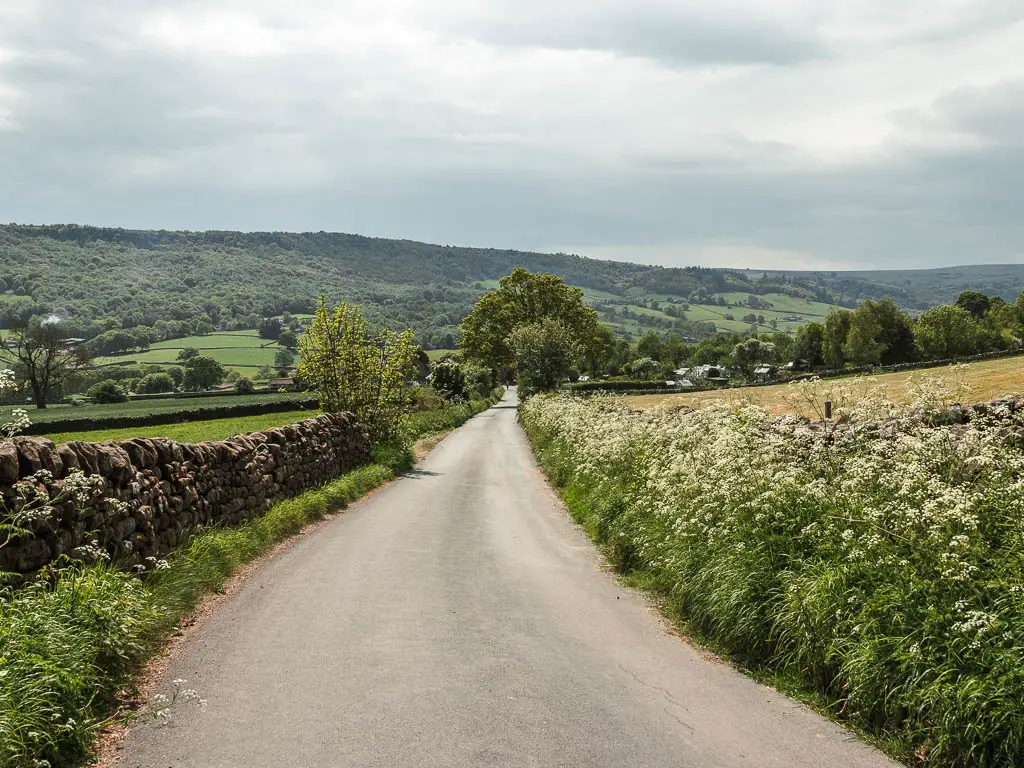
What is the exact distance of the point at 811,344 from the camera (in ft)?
407

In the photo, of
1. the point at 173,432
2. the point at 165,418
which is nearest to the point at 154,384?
the point at 165,418

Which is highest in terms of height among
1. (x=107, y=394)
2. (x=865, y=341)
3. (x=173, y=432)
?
(x=865, y=341)

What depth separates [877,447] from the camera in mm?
8547

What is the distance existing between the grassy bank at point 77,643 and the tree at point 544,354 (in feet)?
172

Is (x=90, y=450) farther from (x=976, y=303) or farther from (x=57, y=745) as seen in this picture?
(x=976, y=303)

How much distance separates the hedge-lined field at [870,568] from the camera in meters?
5.24

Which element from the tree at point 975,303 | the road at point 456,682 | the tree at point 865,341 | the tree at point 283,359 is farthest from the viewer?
the tree at point 283,359

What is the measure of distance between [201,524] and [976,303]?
12051cm

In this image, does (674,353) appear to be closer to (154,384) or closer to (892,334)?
(892,334)

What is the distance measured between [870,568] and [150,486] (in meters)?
8.44

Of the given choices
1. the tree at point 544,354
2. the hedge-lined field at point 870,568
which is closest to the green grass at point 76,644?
the hedge-lined field at point 870,568

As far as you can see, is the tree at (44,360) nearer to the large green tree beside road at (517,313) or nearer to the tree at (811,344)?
the large green tree beside road at (517,313)

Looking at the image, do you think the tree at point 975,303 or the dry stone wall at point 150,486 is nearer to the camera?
the dry stone wall at point 150,486

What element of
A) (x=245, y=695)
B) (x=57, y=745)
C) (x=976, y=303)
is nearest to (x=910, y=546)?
(x=245, y=695)
